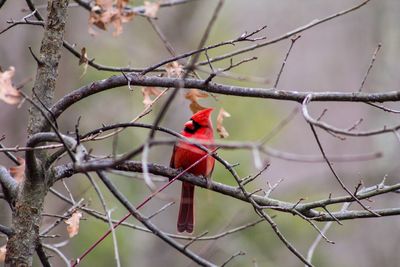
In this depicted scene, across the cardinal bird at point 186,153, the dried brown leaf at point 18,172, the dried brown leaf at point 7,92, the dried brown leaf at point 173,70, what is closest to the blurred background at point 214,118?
the cardinal bird at point 186,153

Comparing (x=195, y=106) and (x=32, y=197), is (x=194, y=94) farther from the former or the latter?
(x=32, y=197)

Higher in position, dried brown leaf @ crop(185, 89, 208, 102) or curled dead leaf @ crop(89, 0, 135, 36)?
curled dead leaf @ crop(89, 0, 135, 36)

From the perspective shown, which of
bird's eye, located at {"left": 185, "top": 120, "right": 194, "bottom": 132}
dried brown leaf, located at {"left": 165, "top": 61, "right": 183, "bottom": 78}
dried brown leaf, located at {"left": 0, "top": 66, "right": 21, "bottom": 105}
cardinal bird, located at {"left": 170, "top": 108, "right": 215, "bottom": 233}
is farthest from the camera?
bird's eye, located at {"left": 185, "top": 120, "right": 194, "bottom": 132}

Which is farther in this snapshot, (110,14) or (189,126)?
(189,126)

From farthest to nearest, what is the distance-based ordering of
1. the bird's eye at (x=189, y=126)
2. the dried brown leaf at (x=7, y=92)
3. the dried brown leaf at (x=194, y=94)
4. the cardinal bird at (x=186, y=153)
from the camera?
the bird's eye at (x=189, y=126) < the cardinal bird at (x=186, y=153) < the dried brown leaf at (x=194, y=94) < the dried brown leaf at (x=7, y=92)

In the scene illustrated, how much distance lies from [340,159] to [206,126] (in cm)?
294

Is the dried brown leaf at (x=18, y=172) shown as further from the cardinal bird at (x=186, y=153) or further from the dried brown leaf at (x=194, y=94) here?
the cardinal bird at (x=186, y=153)

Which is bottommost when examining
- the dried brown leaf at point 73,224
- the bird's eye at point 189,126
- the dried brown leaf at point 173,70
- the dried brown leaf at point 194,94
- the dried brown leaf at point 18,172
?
the dried brown leaf at point 73,224

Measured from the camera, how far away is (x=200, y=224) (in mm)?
8812

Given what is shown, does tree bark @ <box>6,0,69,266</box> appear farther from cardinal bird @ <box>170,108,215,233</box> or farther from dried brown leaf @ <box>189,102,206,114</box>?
cardinal bird @ <box>170,108,215,233</box>

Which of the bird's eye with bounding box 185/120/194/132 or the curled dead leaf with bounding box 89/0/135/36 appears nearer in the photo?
the curled dead leaf with bounding box 89/0/135/36

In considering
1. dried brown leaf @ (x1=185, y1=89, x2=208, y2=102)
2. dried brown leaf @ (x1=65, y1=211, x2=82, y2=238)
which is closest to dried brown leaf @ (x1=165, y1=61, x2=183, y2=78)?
dried brown leaf @ (x1=185, y1=89, x2=208, y2=102)

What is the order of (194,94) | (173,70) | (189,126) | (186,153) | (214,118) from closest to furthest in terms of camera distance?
(173,70) < (194,94) < (186,153) < (189,126) < (214,118)

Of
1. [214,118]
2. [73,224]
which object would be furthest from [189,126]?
[214,118]
